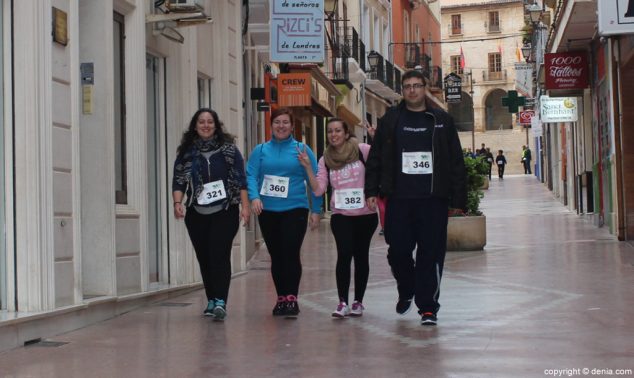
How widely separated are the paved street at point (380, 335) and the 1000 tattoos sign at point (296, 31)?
6.46 meters

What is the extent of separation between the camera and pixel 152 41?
1172 cm

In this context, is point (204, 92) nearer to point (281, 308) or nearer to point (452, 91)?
point (281, 308)

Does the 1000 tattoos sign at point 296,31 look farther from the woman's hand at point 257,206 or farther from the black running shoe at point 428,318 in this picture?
the black running shoe at point 428,318

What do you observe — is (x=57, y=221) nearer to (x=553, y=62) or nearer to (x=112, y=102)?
(x=112, y=102)

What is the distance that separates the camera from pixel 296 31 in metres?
19.3

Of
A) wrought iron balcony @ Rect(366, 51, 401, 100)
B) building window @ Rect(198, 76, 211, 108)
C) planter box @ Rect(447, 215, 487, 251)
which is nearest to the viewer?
building window @ Rect(198, 76, 211, 108)

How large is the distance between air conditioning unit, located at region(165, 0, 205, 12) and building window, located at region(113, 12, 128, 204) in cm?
73

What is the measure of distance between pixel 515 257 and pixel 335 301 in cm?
539

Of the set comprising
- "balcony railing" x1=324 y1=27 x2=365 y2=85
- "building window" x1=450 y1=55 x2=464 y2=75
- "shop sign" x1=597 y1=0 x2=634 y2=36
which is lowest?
"shop sign" x1=597 y1=0 x2=634 y2=36

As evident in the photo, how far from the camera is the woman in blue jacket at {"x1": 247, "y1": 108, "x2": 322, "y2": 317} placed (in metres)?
9.64

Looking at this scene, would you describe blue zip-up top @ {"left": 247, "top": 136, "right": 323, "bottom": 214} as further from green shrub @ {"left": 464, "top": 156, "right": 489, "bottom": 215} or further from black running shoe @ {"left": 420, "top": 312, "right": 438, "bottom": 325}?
green shrub @ {"left": 464, "top": 156, "right": 489, "bottom": 215}

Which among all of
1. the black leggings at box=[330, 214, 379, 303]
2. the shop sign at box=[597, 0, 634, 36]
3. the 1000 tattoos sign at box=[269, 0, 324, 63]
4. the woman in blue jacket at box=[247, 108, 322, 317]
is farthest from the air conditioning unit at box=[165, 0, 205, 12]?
the 1000 tattoos sign at box=[269, 0, 324, 63]

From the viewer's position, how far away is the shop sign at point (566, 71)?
22297 mm

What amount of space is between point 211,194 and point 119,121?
5.76 ft
